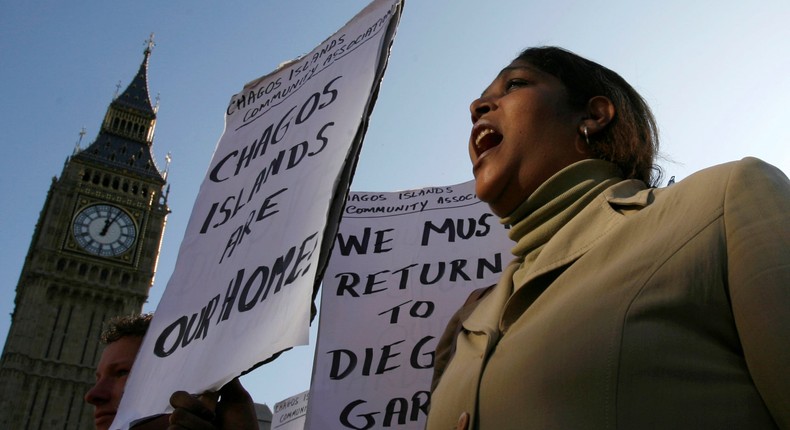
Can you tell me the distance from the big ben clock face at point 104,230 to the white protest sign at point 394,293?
40620 mm

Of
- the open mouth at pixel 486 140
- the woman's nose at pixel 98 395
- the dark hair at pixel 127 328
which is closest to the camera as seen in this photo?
the open mouth at pixel 486 140

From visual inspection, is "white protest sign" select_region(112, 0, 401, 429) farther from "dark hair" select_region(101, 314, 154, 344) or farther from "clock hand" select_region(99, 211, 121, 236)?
"clock hand" select_region(99, 211, 121, 236)

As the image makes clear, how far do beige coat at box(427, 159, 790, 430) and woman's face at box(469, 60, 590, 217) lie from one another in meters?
0.35

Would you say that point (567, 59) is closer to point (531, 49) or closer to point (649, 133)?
point (531, 49)

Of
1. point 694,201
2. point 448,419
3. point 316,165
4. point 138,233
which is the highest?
point 138,233

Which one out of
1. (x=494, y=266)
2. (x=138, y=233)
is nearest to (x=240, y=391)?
(x=494, y=266)

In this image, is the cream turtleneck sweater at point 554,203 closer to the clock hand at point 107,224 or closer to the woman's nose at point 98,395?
the woman's nose at point 98,395

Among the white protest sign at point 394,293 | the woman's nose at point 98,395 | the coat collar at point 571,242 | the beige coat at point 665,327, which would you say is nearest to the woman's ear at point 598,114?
the coat collar at point 571,242

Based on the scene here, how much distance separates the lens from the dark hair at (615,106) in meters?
1.86

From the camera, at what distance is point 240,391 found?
2404 millimetres

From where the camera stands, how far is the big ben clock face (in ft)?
141

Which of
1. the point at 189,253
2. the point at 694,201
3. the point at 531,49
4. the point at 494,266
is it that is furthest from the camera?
the point at 494,266

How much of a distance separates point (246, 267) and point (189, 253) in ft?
1.50

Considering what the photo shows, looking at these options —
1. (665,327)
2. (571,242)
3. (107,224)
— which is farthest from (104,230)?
(665,327)
